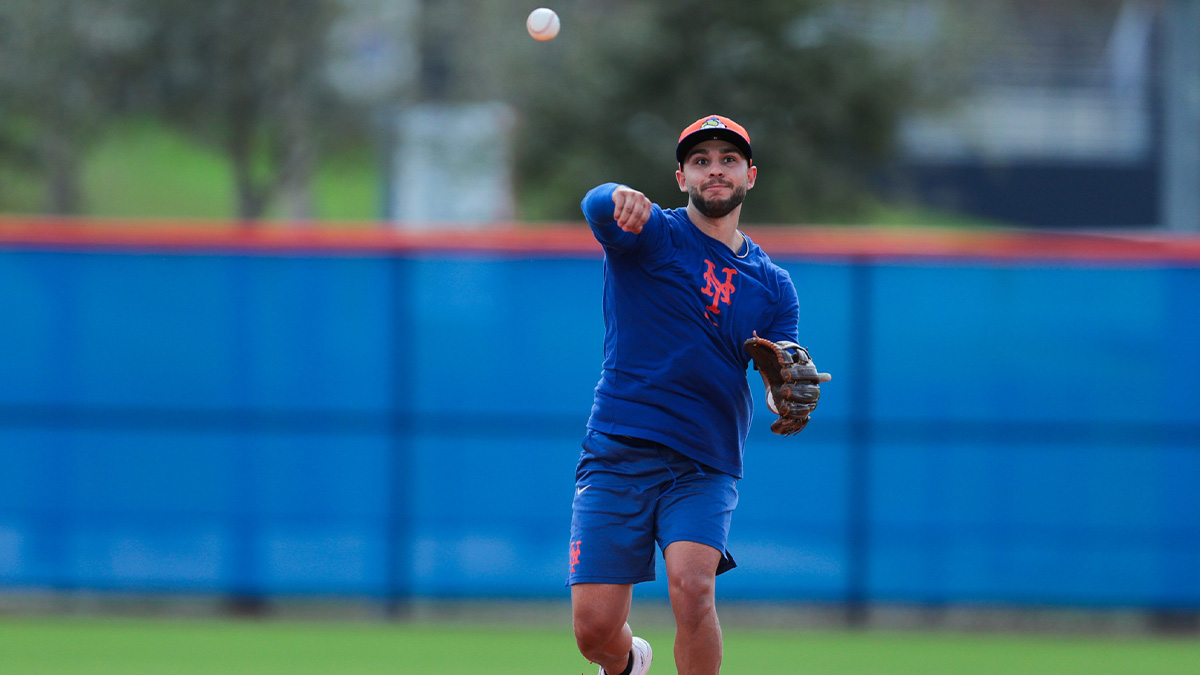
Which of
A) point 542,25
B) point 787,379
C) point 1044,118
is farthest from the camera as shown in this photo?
point 1044,118

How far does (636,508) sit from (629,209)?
111 centimetres

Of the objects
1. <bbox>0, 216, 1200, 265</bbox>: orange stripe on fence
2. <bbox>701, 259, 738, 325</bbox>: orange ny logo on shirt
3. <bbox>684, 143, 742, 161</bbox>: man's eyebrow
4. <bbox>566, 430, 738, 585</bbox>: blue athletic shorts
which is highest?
<bbox>684, 143, 742, 161</bbox>: man's eyebrow

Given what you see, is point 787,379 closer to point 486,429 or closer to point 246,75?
point 486,429

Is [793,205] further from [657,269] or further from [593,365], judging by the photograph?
[657,269]

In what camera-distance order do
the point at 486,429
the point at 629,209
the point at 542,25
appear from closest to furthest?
the point at 629,209
the point at 542,25
the point at 486,429

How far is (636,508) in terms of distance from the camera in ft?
16.0

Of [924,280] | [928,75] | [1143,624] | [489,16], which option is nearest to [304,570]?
[924,280]

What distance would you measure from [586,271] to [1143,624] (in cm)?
400

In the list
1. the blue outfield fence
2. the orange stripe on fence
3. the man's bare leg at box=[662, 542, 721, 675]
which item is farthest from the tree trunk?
the man's bare leg at box=[662, 542, 721, 675]

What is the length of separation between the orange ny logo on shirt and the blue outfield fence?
341cm

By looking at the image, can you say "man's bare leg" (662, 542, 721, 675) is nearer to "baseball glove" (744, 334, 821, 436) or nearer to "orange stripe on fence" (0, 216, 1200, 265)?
"baseball glove" (744, 334, 821, 436)

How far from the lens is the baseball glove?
4699 mm

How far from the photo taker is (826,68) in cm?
1661

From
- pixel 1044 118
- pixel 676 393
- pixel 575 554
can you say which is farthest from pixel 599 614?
pixel 1044 118
